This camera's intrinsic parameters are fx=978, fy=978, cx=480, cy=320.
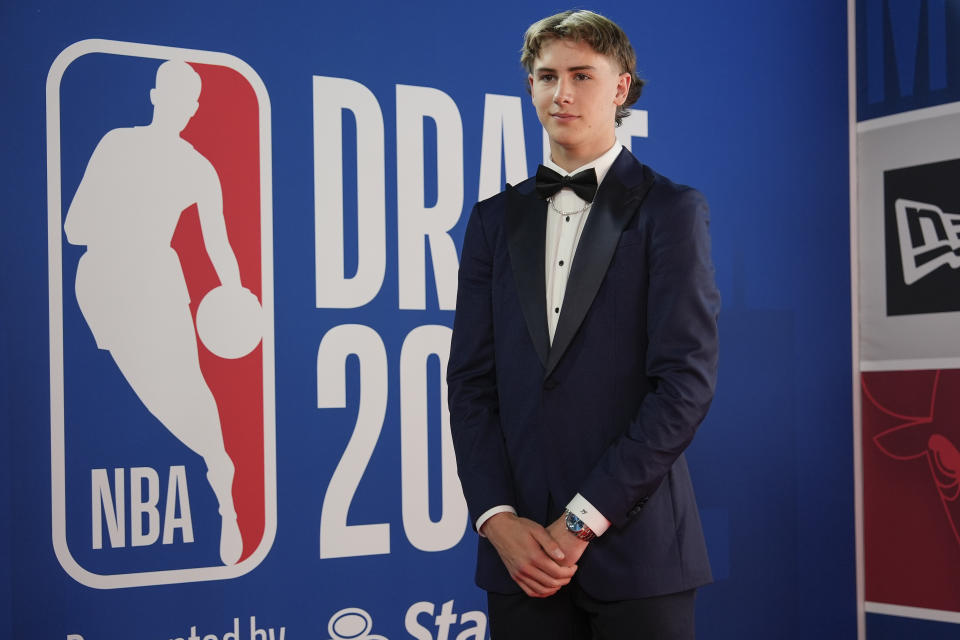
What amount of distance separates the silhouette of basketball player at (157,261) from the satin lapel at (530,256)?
1.08 meters

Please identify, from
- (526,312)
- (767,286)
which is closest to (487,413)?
(526,312)

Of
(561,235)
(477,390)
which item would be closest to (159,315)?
(477,390)

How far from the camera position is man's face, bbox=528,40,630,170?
172cm

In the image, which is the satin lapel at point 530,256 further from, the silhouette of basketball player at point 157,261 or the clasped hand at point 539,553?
the silhouette of basketball player at point 157,261

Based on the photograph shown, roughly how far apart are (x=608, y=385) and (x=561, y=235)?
295 mm

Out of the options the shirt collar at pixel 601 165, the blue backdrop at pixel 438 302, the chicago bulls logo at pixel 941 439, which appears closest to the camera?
the shirt collar at pixel 601 165

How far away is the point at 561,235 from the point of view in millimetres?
1750

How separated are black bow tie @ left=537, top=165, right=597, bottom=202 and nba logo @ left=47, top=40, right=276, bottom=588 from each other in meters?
1.10

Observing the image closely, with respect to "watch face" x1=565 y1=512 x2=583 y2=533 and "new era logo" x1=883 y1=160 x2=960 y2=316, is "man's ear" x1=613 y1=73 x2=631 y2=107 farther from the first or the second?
"new era logo" x1=883 y1=160 x2=960 y2=316

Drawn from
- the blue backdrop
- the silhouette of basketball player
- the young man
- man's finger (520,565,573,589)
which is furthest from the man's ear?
the silhouette of basketball player

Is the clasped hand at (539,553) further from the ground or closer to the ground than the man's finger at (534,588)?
further from the ground

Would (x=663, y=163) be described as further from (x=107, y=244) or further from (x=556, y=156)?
(x=107, y=244)

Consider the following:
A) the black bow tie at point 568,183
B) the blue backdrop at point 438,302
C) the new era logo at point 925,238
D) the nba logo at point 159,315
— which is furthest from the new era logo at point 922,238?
the nba logo at point 159,315

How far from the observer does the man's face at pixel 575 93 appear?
172 cm
